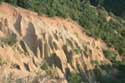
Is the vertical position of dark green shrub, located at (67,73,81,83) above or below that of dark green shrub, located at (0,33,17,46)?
below

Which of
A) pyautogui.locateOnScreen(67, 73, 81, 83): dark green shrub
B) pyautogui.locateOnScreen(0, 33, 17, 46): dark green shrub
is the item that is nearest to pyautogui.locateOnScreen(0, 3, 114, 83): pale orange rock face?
pyautogui.locateOnScreen(0, 33, 17, 46): dark green shrub

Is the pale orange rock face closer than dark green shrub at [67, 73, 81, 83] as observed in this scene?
Yes

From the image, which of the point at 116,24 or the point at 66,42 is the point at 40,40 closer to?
the point at 66,42

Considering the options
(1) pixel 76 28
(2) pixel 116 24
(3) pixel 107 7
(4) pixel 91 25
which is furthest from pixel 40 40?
(3) pixel 107 7

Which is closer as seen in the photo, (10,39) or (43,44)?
(10,39)

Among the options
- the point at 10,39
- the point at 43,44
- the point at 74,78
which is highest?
the point at 10,39

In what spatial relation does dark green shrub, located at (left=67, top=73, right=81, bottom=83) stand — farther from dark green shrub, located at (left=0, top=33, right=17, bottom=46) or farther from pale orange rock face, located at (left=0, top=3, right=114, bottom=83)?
dark green shrub, located at (left=0, top=33, right=17, bottom=46)

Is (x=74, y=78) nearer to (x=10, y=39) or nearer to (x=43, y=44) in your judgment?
(x=43, y=44)

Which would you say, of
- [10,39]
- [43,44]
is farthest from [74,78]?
[10,39]

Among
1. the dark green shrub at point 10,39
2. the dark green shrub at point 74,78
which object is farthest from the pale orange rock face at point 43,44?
the dark green shrub at point 74,78
